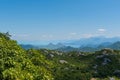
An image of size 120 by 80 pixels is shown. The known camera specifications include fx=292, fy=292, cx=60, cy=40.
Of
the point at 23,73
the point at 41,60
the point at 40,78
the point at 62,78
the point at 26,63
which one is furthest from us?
the point at 62,78

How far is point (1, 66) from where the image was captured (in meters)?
40.1

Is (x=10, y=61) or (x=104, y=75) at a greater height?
(x=10, y=61)

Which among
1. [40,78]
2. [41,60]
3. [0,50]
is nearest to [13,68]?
[40,78]

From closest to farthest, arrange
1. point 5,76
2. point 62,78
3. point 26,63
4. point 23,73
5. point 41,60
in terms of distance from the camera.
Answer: point 5,76, point 23,73, point 26,63, point 41,60, point 62,78

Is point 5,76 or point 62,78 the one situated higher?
point 5,76

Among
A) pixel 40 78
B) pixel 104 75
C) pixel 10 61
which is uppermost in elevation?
pixel 10 61

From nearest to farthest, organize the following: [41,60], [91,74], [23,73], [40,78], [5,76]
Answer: [5,76]
[23,73]
[40,78]
[41,60]
[91,74]

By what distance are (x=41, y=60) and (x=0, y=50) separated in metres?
16.4

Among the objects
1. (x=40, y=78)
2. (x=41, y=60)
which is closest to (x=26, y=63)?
(x=40, y=78)

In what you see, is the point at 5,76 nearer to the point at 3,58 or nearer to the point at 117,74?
the point at 3,58

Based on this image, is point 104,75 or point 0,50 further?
point 104,75

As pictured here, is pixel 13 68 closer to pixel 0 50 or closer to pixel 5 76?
pixel 5 76

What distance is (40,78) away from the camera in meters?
42.3

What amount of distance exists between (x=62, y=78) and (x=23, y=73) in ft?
411
